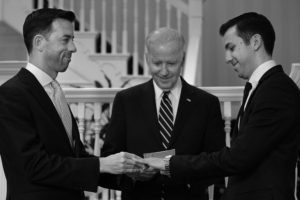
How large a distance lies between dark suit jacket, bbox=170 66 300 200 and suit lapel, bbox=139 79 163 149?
43 cm

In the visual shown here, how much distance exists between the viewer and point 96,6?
6.41 meters

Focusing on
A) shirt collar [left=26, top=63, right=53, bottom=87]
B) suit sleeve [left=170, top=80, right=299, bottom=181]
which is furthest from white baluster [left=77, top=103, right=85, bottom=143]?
suit sleeve [left=170, top=80, right=299, bottom=181]

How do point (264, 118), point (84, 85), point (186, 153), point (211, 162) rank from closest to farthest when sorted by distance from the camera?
point (264, 118)
point (211, 162)
point (186, 153)
point (84, 85)

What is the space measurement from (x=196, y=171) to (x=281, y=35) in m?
4.64

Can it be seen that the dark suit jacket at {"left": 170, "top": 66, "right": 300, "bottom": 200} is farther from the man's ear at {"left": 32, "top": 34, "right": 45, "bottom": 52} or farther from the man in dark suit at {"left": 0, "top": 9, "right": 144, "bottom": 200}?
the man's ear at {"left": 32, "top": 34, "right": 45, "bottom": 52}

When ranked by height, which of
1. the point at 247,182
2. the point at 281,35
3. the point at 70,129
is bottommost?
the point at 247,182

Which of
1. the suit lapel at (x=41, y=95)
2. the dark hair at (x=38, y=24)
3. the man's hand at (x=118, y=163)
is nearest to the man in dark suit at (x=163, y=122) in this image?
the man's hand at (x=118, y=163)

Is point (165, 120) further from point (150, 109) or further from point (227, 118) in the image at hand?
point (227, 118)

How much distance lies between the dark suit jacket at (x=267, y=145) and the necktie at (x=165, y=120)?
0.40 metres

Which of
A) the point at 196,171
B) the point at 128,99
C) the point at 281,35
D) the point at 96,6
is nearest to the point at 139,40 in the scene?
the point at 96,6

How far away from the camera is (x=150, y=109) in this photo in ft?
8.91

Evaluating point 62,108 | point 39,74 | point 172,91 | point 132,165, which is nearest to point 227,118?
point 172,91

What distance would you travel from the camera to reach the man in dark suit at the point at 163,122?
2654 millimetres

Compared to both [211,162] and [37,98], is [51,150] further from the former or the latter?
[211,162]
